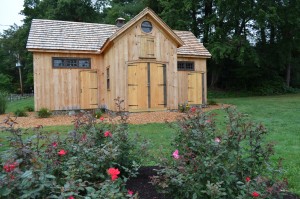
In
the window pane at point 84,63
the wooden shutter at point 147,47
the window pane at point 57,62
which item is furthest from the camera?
the window pane at point 84,63

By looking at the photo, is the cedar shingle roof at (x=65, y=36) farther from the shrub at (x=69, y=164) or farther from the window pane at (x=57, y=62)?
the shrub at (x=69, y=164)

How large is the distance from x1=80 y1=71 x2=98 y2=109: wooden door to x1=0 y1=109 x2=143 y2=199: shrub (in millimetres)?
9739

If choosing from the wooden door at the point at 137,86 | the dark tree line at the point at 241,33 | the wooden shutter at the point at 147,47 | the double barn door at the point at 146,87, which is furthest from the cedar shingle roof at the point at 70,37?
the dark tree line at the point at 241,33

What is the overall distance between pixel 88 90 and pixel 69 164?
1124 cm

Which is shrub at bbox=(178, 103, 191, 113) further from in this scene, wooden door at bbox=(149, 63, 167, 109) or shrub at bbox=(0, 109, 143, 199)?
shrub at bbox=(0, 109, 143, 199)

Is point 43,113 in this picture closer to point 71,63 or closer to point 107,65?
point 71,63

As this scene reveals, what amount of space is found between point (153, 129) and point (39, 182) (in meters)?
6.10

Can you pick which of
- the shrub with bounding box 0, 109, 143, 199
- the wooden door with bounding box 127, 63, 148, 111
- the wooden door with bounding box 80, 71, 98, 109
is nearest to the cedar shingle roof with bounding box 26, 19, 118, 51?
the wooden door with bounding box 80, 71, 98, 109

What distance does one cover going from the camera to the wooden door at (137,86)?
11.8 meters

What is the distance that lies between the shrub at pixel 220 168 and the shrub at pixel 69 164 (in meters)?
0.41

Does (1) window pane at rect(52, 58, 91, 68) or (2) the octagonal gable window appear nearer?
(2) the octagonal gable window

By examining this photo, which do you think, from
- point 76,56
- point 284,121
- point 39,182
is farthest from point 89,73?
point 39,182

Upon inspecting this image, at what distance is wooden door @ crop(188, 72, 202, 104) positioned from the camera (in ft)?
48.1

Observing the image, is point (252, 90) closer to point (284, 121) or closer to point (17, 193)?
point (284, 121)
